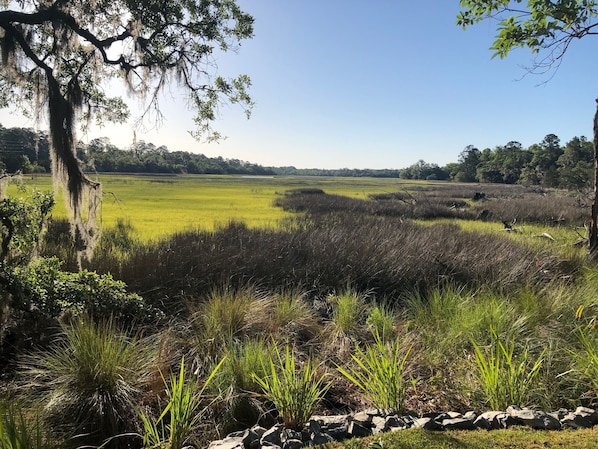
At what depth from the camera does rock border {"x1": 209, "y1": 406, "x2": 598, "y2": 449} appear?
2762 mm

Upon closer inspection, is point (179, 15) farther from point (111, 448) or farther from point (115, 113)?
point (111, 448)

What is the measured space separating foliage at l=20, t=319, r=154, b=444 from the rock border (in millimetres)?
1016

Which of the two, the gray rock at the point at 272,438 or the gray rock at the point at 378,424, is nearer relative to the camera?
the gray rock at the point at 272,438

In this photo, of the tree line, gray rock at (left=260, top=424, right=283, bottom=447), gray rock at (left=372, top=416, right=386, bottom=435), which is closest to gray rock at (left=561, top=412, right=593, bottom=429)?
gray rock at (left=372, top=416, right=386, bottom=435)

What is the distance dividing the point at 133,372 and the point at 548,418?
340cm

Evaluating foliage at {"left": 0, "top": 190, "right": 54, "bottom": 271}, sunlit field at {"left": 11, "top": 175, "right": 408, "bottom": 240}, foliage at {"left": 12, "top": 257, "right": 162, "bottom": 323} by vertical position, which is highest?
foliage at {"left": 0, "top": 190, "right": 54, "bottom": 271}

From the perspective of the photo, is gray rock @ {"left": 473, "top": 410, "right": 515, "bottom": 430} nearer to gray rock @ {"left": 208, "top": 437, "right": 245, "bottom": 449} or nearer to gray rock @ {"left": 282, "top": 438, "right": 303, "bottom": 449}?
gray rock @ {"left": 282, "top": 438, "right": 303, "bottom": 449}

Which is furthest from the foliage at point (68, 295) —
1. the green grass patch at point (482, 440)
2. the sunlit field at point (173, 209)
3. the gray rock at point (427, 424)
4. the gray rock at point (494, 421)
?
the gray rock at point (494, 421)

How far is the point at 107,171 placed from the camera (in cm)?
7300

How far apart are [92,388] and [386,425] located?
2430 mm

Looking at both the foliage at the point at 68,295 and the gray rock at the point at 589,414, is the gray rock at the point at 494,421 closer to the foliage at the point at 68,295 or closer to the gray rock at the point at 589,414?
the gray rock at the point at 589,414

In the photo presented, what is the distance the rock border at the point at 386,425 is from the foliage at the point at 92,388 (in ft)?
3.33

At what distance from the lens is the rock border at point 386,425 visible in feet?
9.06

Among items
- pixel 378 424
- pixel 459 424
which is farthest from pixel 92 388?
pixel 459 424
